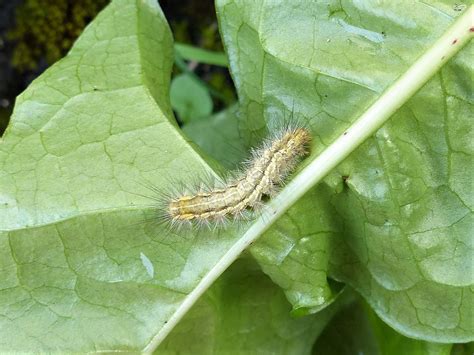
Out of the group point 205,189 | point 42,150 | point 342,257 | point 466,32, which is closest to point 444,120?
point 466,32

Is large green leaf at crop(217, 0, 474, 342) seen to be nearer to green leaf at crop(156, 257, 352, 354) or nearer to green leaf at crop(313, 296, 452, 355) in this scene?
green leaf at crop(156, 257, 352, 354)

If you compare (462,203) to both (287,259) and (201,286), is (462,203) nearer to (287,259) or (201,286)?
(287,259)

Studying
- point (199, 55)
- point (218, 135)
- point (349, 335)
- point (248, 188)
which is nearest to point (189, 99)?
point (199, 55)

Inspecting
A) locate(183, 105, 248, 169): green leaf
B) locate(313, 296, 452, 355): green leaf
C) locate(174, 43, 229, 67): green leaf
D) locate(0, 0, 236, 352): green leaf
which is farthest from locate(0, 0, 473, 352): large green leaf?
locate(174, 43, 229, 67): green leaf

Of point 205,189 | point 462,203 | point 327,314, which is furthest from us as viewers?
point 327,314

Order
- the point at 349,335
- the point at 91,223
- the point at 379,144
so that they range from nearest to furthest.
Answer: the point at 379,144, the point at 91,223, the point at 349,335

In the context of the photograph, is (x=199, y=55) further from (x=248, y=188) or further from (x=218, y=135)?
(x=248, y=188)
